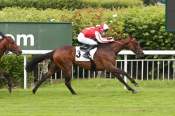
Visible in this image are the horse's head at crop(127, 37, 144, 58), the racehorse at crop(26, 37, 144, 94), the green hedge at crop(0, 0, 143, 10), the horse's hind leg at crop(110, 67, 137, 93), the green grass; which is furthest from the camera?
the green hedge at crop(0, 0, 143, 10)

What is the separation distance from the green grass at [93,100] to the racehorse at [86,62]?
0.39 meters

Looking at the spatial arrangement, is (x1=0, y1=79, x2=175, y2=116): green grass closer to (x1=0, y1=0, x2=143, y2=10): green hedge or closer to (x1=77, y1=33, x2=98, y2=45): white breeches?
(x1=77, y1=33, x2=98, y2=45): white breeches

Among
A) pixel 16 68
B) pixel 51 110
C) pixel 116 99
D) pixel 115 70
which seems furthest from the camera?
pixel 16 68

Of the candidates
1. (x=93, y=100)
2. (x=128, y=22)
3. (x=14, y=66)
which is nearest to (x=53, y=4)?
(x=128, y=22)

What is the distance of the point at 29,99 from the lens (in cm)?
1384

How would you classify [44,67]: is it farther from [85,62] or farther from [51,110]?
[51,110]

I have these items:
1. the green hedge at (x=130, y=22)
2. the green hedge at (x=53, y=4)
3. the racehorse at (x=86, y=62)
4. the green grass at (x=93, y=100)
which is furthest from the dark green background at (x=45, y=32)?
the green hedge at (x=53, y=4)

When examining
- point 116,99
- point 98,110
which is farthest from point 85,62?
point 98,110

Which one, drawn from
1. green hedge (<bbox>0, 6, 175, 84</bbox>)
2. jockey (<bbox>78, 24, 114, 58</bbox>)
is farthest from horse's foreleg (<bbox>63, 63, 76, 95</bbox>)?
green hedge (<bbox>0, 6, 175, 84</bbox>)

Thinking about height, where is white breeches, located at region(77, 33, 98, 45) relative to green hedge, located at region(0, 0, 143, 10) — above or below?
above

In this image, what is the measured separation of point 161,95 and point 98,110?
280 centimetres

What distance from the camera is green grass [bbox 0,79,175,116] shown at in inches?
463

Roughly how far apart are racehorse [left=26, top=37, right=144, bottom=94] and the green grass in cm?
39

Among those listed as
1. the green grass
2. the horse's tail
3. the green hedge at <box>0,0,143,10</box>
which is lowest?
the green grass
